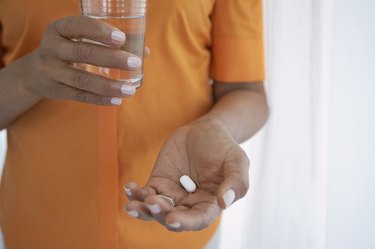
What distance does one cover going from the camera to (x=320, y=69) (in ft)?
2.63

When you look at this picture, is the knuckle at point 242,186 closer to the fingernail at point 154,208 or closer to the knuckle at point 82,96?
the fingernail at point 154,208

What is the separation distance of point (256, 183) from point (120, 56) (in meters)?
0.61

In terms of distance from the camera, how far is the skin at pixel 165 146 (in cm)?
44

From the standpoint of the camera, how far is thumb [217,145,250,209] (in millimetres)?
430

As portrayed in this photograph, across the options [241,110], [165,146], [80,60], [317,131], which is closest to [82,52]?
[80,60]

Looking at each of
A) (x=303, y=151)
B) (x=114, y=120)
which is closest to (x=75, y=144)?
(x=114, y=120)

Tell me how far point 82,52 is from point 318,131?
0.56 metres

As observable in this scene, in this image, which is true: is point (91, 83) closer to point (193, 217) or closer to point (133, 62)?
point (133, 62)

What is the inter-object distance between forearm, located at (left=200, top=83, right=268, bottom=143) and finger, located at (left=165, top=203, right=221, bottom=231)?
0.18 metres

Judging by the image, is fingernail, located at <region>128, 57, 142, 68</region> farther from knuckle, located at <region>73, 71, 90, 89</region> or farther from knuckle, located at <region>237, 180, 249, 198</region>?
knuckle, located at <region>237, 180, 249, 198</region>

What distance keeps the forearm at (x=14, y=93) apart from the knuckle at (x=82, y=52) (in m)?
0.16

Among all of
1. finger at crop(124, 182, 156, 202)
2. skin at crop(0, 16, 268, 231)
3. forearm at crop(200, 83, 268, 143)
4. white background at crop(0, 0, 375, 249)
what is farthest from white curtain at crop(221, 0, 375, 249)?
finger at crop(124, 182, 156, 202)

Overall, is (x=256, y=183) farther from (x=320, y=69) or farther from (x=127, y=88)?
(x=127, y=88)

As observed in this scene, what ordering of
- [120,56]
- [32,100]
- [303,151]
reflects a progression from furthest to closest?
[303,151], [32,100], [120,56]
